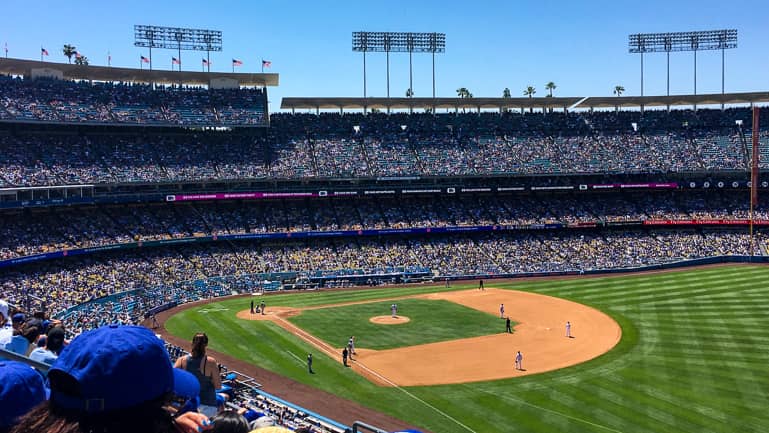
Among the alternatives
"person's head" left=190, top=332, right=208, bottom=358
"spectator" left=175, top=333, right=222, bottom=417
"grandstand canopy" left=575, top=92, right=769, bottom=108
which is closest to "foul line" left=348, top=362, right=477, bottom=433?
"spectator" left=175, top=333, right=222, bottom=417

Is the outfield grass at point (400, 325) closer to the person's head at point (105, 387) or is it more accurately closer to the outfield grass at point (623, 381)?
the outfield grass at point (623, 381)

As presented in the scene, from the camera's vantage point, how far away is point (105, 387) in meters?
3.09

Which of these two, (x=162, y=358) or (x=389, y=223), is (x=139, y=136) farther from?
(x=162, y=358)

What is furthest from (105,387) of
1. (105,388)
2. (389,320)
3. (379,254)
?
(379,254)

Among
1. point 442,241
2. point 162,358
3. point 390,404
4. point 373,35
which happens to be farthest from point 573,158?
point 162,358

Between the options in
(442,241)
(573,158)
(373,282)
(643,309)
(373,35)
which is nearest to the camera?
(643,309)

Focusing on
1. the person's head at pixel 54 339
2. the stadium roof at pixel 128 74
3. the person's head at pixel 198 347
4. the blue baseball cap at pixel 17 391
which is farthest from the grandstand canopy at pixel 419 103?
the blue baseball cap at pixel 17 391

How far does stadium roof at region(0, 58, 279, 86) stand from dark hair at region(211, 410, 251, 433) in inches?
2934

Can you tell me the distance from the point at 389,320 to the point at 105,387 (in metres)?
41.5

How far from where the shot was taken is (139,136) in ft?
232

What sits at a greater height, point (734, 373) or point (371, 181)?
point (371, 181)

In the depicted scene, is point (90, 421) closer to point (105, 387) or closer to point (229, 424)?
point (105, 387)

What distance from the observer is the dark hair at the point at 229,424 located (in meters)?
3.91

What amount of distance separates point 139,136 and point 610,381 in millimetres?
59502
